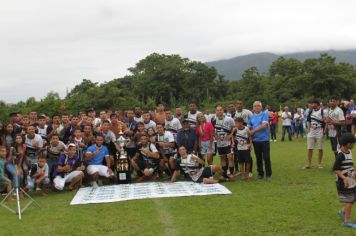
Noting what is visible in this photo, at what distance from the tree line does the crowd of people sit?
946 inches

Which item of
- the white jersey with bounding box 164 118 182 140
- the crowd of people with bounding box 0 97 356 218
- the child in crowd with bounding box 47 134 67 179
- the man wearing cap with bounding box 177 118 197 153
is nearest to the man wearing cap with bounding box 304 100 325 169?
the crowd of people with bounding box 0 97 356 218

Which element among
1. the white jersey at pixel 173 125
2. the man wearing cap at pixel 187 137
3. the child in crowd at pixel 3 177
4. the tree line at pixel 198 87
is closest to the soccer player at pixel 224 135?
the man wearing cap at pixel 187 137

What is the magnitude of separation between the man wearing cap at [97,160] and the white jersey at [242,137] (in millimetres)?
3494

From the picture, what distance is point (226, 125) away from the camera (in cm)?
1184

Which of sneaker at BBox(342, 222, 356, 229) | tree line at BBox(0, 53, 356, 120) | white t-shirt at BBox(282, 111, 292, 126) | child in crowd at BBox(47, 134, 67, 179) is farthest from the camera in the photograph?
tree line at BBox(0, 53, 356, 120)

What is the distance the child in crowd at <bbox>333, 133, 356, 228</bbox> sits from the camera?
6941 mm

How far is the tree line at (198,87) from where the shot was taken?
160 feet

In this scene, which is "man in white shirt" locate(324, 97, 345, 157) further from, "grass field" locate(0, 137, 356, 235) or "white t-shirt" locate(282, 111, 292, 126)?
"white t-shirt" locate(282, 111, 292, 126)

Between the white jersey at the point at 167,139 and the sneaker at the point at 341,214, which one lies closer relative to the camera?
the sneaker at the point at 341,214

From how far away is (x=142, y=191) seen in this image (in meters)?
10.5

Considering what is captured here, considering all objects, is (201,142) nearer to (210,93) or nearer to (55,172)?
(55,172)

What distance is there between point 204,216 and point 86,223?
2.04 meters

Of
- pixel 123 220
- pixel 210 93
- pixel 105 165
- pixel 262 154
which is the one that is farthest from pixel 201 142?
pixel 210 93

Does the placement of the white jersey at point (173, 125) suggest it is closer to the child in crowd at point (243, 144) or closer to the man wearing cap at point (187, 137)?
the man wearing cap at point (187, 137)
